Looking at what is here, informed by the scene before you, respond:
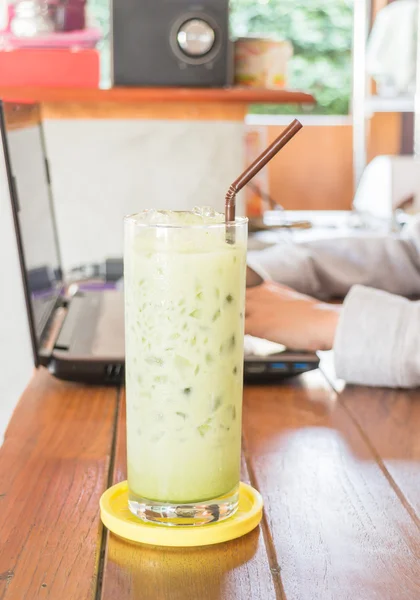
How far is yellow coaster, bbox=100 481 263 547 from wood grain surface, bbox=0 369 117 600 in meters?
0.01

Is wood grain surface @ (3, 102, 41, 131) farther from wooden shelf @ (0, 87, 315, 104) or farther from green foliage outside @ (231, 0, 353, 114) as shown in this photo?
green foliage outside @ (231, 0, 353, 114)

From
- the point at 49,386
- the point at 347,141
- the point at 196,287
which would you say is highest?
the point at 196,287

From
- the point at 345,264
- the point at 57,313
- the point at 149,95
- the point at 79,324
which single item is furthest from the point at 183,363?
the point at 149,95

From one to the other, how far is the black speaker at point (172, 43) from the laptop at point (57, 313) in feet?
1.53

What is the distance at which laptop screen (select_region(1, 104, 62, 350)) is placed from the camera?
98cm

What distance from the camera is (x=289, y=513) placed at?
24.2 inches

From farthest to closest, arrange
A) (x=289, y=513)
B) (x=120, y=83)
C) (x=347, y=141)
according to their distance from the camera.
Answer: (x=347, y=141)
(x=120, y=83)
(x=289, y=513)

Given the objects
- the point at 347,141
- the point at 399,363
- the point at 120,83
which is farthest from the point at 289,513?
the point at 347,141

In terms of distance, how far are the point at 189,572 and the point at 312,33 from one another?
5.39 metres

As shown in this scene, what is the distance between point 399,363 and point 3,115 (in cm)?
51

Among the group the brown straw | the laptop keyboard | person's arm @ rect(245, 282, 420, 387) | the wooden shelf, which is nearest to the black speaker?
the wooden shelf

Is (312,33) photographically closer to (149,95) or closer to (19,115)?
(149,95)

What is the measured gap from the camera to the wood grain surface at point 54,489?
0.52 meters

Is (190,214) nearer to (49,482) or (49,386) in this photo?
(49,482)
